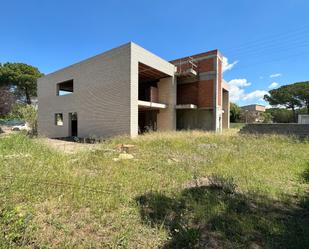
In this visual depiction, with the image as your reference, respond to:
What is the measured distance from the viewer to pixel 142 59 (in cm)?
1359

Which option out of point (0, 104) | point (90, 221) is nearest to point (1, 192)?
point (90, 221)

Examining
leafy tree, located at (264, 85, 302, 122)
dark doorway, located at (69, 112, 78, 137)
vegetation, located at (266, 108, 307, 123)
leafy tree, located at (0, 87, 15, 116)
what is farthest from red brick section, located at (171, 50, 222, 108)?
vegetation, located at (266, 108, 307, 123)

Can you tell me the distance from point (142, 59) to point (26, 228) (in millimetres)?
12829

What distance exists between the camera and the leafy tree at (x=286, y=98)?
38.2 metres

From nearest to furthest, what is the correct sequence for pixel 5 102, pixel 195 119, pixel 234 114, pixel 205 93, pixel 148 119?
pixel 205 93
pixel 195 119
pixel 148 119
pixel 5 102
pixel 234 114

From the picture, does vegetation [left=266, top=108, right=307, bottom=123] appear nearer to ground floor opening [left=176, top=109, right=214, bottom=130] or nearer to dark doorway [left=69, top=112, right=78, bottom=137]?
ground floor opening [left=176, top=109, right=214, bottom=130]

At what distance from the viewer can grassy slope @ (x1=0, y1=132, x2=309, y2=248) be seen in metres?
2.23

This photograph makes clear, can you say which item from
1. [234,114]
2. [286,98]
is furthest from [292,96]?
[234,114]

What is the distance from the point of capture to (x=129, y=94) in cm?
1266

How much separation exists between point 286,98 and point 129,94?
39.0 meters

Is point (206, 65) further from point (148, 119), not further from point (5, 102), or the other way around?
point (5, 102)

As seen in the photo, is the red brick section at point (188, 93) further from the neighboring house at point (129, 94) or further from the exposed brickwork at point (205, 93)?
the exposed brickwork at point (205, 93)

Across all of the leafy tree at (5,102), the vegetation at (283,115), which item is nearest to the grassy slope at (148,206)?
the leafy tree at (5,102)

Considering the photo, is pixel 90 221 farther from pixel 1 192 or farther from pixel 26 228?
pixel 1 192
